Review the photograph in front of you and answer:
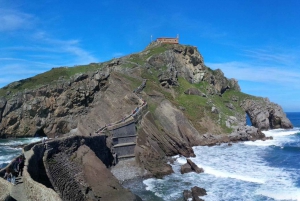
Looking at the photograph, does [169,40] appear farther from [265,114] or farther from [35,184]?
[35,184]

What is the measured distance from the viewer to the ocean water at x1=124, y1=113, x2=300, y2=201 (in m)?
29.8

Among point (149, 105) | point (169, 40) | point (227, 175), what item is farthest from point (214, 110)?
point (227, 175)

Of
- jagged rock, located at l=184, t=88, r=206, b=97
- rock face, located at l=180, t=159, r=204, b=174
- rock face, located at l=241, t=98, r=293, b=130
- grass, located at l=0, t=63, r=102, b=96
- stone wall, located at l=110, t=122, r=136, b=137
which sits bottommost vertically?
rock face, located at l=180, t=159, r=204, b=174

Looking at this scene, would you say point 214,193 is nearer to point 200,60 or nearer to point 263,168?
point 263,168

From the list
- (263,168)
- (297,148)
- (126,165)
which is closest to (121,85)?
(126,165)

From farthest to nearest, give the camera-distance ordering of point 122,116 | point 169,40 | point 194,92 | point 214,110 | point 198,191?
1. point 169,40
2. point 194,92
3. point 214,110
4. point 122,116
5. point 198,191

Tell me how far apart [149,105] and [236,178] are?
22826mm

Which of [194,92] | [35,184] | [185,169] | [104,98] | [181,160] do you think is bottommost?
[185,169]

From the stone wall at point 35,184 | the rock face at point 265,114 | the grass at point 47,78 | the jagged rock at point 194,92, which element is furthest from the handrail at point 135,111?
the rock face at point 265,114

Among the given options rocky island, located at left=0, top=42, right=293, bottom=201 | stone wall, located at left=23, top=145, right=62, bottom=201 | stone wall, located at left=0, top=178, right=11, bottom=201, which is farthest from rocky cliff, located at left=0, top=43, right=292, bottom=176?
stone wall, located at left=0, top=178, right=11, bottom=201

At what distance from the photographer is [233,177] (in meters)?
35.9

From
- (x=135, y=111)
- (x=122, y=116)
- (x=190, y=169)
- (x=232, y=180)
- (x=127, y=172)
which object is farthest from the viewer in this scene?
(x=122, y=116)

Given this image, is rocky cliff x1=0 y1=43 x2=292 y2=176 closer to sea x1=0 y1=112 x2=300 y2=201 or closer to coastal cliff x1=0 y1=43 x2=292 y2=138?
coastal cliff x1=0 y1=43 x2=292 y2=138

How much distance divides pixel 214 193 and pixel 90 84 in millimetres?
40441
